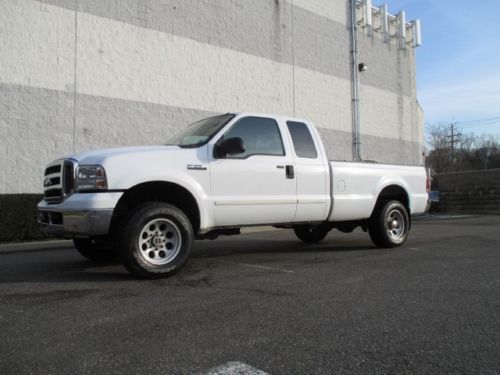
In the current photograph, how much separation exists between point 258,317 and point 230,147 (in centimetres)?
249

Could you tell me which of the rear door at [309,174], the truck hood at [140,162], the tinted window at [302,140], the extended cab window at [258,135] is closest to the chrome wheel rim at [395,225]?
the rear door at [309,174]

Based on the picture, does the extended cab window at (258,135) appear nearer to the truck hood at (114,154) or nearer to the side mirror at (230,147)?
the side mirror at (230,147)

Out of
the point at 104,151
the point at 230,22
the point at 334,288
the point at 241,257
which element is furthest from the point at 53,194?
the point at 230,22

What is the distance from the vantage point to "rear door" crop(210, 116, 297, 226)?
5914mm

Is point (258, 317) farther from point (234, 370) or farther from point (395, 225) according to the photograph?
point (395, 225)

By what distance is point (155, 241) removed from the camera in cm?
537

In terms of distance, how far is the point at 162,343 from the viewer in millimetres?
3264

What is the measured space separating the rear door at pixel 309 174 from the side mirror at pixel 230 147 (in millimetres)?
1169

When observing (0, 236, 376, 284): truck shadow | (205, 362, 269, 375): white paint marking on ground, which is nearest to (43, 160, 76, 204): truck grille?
(0, 236, 376, 284): truck shadow

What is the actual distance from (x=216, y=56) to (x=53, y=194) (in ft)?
36.8

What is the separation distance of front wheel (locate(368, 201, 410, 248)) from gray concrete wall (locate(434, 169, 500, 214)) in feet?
52.4

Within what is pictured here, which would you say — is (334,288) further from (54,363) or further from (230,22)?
(230,22)

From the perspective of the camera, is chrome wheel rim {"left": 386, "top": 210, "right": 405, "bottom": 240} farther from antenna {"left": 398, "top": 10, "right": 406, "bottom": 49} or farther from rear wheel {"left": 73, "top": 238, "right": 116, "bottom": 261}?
antenna {"left": 398, "top": 10, "right": 406, "bottom": 49}

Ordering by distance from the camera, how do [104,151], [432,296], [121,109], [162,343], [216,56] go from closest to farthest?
[162,343], [432,296], [104,151], [121,109], [216,56]
